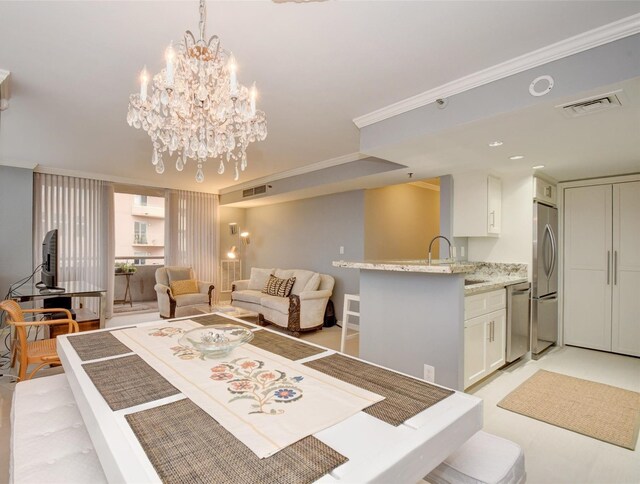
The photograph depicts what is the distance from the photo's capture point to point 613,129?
2.51 metres

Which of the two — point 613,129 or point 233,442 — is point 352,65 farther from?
point 233,442

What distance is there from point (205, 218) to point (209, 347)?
20.1ft

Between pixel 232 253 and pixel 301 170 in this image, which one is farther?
pixel 232 253

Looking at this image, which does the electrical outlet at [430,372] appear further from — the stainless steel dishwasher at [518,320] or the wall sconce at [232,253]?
the wall sconce at [232,253]

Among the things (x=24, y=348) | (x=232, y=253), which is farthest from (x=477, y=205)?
(x=232, y=253)

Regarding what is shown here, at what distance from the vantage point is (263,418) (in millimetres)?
1008

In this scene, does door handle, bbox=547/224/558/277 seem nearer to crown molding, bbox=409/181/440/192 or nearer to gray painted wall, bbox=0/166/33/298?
crown molding, bbox=409/181/440/192

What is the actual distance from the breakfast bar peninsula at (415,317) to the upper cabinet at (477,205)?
144 centimetres

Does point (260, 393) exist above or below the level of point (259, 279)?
above

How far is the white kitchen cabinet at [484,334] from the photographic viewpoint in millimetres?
2729

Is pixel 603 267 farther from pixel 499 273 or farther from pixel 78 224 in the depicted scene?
pixel 78 224

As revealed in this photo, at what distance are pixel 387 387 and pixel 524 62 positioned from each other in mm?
2171

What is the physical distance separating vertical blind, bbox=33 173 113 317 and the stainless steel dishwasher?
6.05m

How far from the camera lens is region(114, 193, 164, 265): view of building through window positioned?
11.7m
